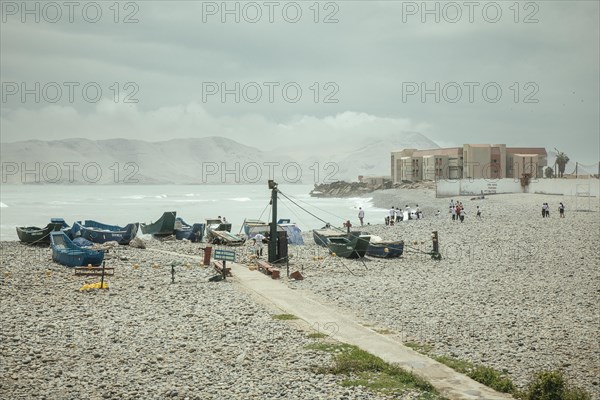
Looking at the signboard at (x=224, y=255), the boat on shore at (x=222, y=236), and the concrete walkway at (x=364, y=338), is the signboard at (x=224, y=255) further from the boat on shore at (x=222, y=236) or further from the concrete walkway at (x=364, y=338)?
the boat on shore at (x=222, y=236)

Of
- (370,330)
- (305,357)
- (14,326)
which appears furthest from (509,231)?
(14,326)

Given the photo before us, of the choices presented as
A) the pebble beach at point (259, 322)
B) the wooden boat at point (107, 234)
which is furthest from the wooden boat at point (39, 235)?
the pebble beach at point (259, 322)

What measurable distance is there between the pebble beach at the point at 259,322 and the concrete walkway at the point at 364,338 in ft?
2.24

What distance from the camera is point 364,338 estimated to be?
15.3m

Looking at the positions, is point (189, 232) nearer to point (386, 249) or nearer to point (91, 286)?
point (386, 249)

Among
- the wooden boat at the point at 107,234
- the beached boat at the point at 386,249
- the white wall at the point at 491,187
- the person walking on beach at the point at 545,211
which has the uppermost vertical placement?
the white wall at the point at 491,187

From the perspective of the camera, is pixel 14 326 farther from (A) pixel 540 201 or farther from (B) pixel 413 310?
(A) pixel 540 201

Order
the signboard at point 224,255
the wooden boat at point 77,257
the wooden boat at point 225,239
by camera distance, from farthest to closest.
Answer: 1. the wooden boat at point 225,239
2. the wooden boat at point 77,257
3. the signboard at point 224,255

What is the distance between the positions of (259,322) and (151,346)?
3438 millimetres

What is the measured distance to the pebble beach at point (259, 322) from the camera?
1236 centimetres

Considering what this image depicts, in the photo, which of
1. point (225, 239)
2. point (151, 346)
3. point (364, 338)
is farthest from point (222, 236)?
point (364, 338)

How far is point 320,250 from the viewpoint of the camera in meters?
35.6

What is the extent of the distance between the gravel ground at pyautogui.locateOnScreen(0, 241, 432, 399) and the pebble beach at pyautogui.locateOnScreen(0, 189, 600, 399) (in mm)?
46

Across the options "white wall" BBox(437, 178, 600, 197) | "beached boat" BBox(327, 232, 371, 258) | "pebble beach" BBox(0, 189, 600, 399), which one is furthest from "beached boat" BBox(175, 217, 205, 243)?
"white wall" BBox(437, 178, 600, 197)
